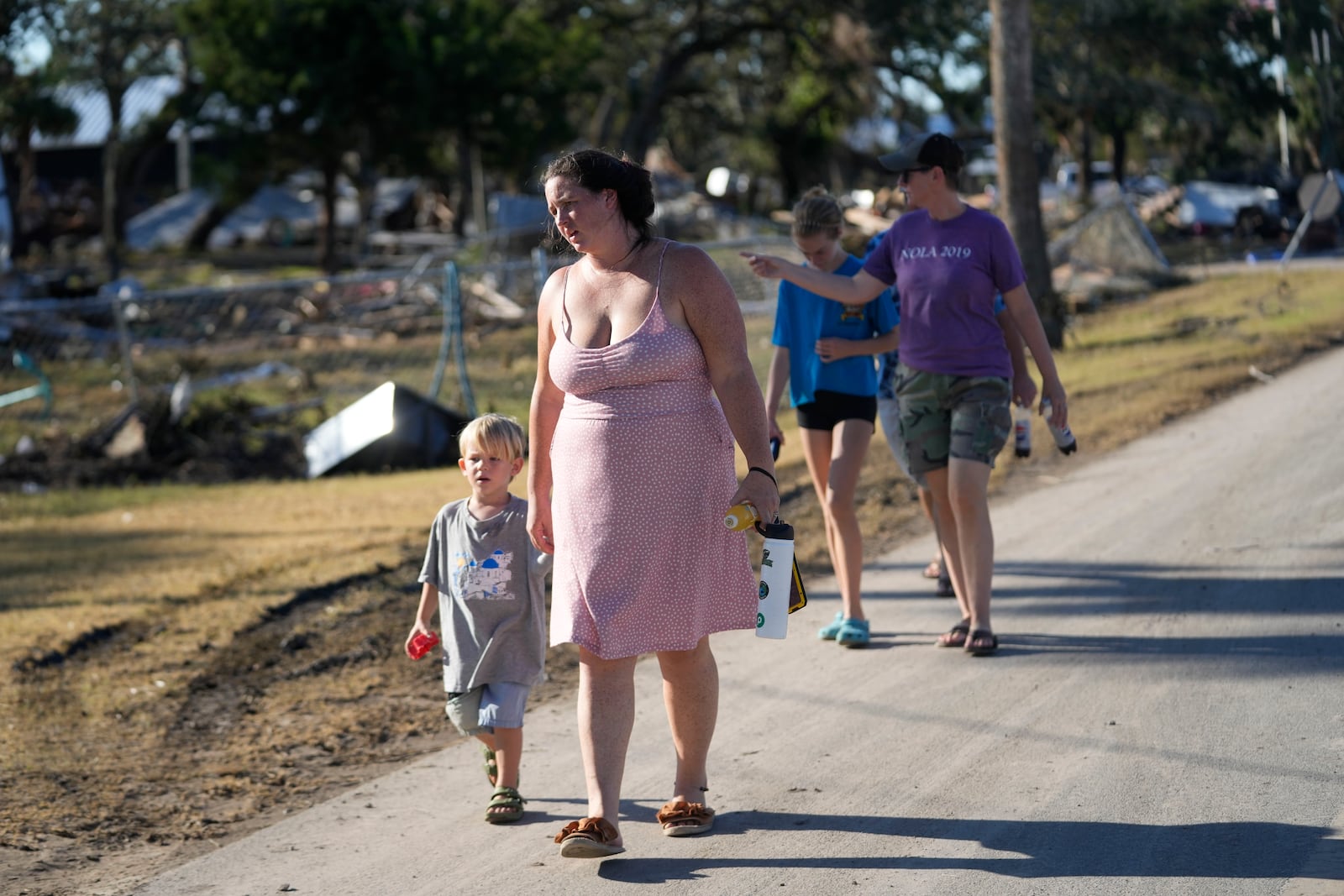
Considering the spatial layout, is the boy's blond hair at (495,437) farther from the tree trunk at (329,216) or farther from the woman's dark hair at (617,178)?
the tree trunk at (329,216)

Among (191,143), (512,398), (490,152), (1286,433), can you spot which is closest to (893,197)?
(512,398)

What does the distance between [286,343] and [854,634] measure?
1724 centimetres

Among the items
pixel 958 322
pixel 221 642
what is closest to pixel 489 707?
pixel 958 322

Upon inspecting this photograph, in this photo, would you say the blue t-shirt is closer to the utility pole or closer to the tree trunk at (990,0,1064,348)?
the tree trunk at (990,0,1064,348)

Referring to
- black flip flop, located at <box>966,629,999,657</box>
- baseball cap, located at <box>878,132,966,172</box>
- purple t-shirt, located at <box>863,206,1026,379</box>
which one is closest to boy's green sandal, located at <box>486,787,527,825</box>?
black flip flop, located at <box>966,629,999,657</box>

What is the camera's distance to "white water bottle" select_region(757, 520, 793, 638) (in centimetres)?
398

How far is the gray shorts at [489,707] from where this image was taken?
4484mm

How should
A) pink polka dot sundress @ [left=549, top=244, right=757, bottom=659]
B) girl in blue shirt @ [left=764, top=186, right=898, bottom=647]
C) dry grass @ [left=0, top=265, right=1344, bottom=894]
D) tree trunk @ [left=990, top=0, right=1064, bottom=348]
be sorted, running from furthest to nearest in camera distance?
tree trunk @ [left=990, top=0, right=1064, bottom=348] → girl in blue shirt @ [left=764, top=186, right=898, bottom=647] → dry grass @ [left=0, top=265, right=1344, bottom=894] → pink polka dot sundress @ [left=549, top=244, right=757, bottom=659]

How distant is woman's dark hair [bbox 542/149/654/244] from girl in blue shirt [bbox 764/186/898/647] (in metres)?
2.06

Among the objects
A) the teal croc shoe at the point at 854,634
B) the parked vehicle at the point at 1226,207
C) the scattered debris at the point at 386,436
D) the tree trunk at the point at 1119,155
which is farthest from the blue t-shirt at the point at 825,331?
the tree trunk at the point at 1119,155

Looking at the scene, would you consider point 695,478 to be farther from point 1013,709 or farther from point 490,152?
point 490,152

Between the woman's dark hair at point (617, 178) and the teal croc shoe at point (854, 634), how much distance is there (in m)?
2.55

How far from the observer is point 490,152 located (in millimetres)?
35156

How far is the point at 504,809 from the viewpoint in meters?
4.55
